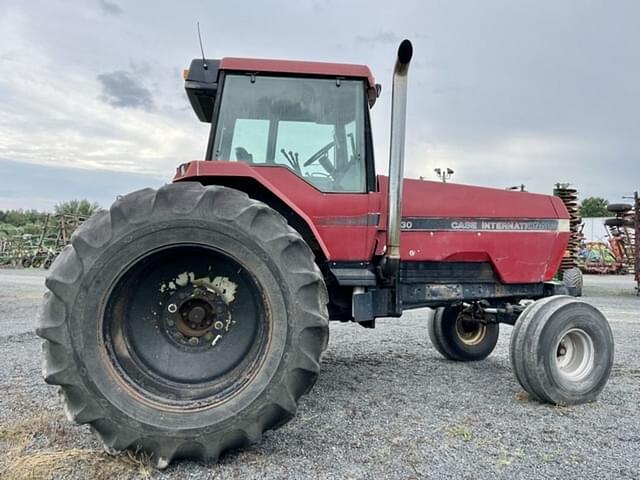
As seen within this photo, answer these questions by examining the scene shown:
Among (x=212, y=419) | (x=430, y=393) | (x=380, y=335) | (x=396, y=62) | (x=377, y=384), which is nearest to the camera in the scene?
(x=212, y=419)

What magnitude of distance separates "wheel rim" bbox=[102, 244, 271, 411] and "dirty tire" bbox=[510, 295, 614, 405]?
6.24ft

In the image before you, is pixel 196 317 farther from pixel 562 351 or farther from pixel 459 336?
pixel 459 336

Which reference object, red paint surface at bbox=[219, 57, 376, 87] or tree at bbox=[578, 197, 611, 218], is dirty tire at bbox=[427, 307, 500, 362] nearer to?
red paint surface at bbox=[219, 57, 376, 87]

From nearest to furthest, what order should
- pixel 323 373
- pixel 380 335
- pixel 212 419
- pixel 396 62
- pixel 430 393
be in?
pixel 212 419
pixel 396 62
pixel 430 393
pixel 323 373
pixel 380 335

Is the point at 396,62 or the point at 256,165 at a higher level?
the point at 396,62

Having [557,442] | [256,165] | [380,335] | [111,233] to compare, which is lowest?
[557,442]

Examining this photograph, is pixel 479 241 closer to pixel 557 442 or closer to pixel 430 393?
pixel 430 393

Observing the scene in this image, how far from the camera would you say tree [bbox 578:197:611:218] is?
48228mm

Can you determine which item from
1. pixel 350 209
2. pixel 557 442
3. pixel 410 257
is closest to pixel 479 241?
pixel 410 257

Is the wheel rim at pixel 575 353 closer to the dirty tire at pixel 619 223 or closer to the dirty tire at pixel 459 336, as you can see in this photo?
the dirty tire at pixel 459 336

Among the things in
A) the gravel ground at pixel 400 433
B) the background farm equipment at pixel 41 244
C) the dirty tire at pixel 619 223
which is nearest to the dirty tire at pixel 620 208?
the dirty tire at pixel 619 223

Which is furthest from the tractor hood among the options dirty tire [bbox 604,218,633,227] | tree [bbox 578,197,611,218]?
tree [bbox 578,197,611,218]

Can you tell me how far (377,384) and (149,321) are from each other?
1945mm

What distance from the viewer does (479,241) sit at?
391 centimetres
